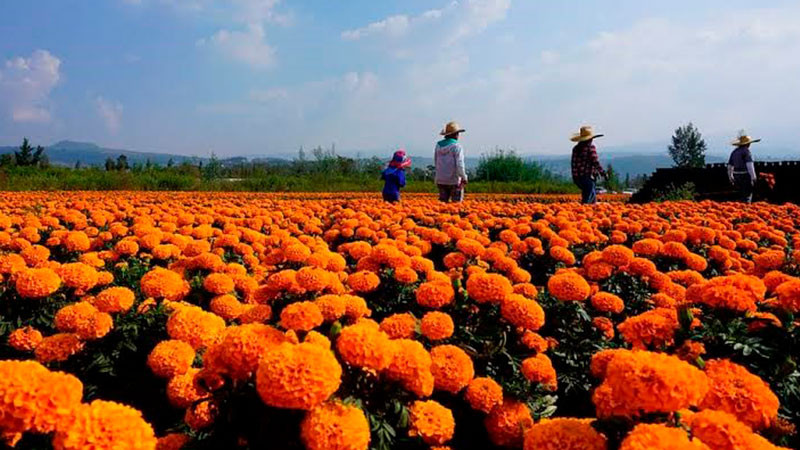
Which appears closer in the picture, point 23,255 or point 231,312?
point 231,312

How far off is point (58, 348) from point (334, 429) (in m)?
1.35

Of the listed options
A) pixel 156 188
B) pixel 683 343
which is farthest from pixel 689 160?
pixel 683 343

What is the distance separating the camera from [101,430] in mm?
1190

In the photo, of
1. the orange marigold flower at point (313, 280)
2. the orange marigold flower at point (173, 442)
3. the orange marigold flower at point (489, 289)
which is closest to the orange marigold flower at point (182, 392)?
the orange marigold flower at point (173, 442)

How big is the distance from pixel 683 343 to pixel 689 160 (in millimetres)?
76591

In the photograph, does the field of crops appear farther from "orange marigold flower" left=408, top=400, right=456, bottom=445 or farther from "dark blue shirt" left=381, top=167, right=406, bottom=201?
"dark blue shirt" left=381, top=167, right=406, bottom=201

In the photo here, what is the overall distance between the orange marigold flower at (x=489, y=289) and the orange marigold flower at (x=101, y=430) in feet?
4.83

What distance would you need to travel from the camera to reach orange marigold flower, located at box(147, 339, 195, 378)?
6.55ft

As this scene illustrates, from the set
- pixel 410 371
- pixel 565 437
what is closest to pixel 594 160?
pixel 410 371

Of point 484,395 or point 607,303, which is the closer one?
point 484,395

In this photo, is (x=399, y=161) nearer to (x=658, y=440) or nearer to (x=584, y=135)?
(x=584, y=135)

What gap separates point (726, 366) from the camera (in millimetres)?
1644

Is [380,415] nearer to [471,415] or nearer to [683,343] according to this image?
[471,415]

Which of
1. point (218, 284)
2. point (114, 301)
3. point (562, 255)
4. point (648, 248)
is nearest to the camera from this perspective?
point (114, 301)
